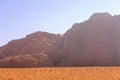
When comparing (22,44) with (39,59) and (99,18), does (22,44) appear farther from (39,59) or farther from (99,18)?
(99,18)

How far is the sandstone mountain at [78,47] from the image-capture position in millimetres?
54344

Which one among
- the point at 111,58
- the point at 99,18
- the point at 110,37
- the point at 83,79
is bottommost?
the point at 83,79

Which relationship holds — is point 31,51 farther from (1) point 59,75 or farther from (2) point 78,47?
(1) point 59,75

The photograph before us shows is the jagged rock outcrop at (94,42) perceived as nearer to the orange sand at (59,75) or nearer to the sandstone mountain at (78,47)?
the sandstone mountain at (78,47)

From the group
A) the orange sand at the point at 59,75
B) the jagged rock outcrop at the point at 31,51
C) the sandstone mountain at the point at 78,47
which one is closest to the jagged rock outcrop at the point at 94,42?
the sandstone mountain at the point at 78,47

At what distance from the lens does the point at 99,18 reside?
61688 mm

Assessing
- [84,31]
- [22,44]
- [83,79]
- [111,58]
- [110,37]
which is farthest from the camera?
[22,44]

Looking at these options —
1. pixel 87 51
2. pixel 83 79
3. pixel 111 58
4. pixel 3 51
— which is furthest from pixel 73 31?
pixel 83 79

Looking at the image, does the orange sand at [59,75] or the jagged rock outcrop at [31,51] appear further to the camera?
the jagged rock outcrop at [31,51]

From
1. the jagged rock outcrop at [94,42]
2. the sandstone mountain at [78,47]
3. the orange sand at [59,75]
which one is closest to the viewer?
the orange sand at [59,75]

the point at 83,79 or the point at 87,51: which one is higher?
the point at 87,51

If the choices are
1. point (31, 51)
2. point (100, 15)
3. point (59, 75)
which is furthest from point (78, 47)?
point (59, 75)

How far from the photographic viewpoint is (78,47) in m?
58.8

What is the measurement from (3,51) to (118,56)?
99.9 ft
